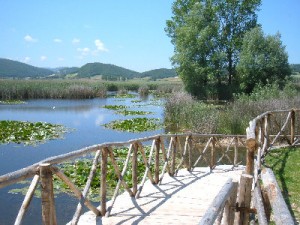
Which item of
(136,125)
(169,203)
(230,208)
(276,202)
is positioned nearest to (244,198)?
(230,208)

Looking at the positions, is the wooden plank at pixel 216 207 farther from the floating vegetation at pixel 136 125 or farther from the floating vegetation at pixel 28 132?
the floating vegetation at pixel 136 125

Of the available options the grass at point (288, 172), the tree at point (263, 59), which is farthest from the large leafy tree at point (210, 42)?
the grass at point (288, 172)

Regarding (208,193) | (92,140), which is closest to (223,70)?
(92,140)

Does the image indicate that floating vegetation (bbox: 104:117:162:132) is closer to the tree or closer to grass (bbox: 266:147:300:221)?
grass (bbox: 266:147:300:221)

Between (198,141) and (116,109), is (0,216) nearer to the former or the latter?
(198,141)

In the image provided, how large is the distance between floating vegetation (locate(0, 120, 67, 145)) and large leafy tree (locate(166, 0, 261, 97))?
17380 millimetres

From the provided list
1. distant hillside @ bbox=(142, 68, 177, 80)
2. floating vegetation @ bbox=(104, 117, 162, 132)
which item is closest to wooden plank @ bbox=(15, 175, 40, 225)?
floating vegetation @ bbox=(104, 117, 162, 132)

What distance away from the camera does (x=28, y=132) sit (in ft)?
60.2

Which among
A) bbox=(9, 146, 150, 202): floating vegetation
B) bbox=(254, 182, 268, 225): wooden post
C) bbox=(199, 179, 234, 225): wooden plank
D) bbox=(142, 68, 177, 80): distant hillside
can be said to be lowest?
bbox=(9, 146, 150, 202): floating vegetation

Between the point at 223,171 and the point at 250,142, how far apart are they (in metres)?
5.06

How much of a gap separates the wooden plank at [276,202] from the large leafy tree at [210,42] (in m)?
30.6

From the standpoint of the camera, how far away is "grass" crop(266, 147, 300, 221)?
24.5 feet

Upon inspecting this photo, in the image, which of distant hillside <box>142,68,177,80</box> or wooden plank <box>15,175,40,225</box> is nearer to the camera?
wooden plank <box>15,175,40,225</box>

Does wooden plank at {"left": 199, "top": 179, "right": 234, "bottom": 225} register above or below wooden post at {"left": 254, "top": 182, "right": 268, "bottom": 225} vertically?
above
